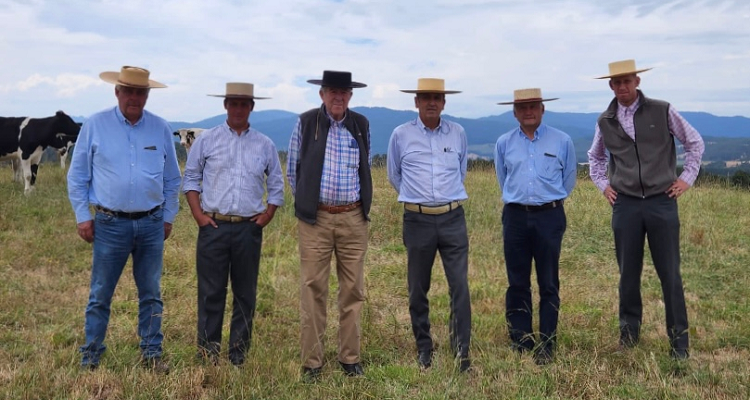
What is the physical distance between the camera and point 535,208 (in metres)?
5.34

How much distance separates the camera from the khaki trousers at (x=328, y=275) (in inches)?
192

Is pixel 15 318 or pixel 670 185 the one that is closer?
pixel 670 185

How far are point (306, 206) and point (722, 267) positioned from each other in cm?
643

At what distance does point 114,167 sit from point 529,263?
359cm

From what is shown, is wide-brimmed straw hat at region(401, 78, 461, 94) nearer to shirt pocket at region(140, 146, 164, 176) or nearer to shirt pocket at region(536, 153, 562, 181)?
shirt pocket at region(536, 153, 562, 181)

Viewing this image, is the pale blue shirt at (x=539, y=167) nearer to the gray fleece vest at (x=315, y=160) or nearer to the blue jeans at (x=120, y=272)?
the gray fleece vest at (x=315, y=160)

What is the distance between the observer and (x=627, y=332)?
18.3 feet

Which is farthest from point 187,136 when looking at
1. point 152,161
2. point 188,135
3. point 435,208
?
point 435,208

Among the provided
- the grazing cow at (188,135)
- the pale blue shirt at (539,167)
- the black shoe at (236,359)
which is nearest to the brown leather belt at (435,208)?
the pale blue shirt at (539,167)

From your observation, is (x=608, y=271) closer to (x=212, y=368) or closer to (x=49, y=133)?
(x=212, y=368)

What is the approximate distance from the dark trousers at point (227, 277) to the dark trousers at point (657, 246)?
10.4 ft

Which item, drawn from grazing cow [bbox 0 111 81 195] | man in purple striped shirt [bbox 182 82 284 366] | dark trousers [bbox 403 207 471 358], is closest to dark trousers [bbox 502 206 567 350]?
dark trousers [bbox 403 207 471 358]

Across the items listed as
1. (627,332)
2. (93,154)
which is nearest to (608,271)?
(627,332)

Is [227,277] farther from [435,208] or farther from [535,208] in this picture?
[535,208]
